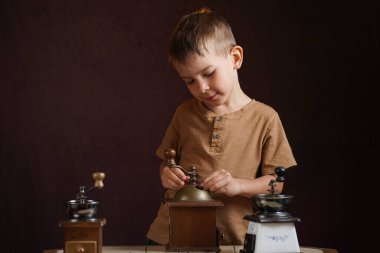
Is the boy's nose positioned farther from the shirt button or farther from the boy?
the shirt button

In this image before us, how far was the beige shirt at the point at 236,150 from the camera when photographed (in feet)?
5.65

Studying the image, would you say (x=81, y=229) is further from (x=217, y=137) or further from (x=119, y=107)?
(x=119, y=107)

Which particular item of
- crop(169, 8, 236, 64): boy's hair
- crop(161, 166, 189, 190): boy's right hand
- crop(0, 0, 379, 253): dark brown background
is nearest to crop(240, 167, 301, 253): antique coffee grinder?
crop(161, 166, 189, 190): boy's right hand

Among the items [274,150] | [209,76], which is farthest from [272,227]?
[209,76]

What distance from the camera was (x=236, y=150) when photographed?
5.75 feet

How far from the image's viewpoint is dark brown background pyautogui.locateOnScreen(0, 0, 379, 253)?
2617mm

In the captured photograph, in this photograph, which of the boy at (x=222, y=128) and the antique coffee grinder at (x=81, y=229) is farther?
the boy at (x=222, y=128)

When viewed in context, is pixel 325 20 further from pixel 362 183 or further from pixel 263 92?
pixel 362 183

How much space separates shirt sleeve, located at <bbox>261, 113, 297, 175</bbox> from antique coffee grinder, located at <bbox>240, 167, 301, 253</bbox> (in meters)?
0.32

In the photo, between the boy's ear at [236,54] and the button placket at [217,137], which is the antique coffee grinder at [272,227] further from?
the boy's ear at [236,54]

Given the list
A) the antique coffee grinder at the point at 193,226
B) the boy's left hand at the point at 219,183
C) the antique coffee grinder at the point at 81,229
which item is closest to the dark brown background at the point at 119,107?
the boy's left hand at the point at 219,183

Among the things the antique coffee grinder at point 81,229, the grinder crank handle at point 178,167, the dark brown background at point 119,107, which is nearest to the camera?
the antique coffee grinder at point 81,229

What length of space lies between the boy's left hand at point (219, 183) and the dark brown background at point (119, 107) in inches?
42.1

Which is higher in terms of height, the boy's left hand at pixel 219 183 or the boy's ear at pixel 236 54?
the boy's ear at pixel 236 54
